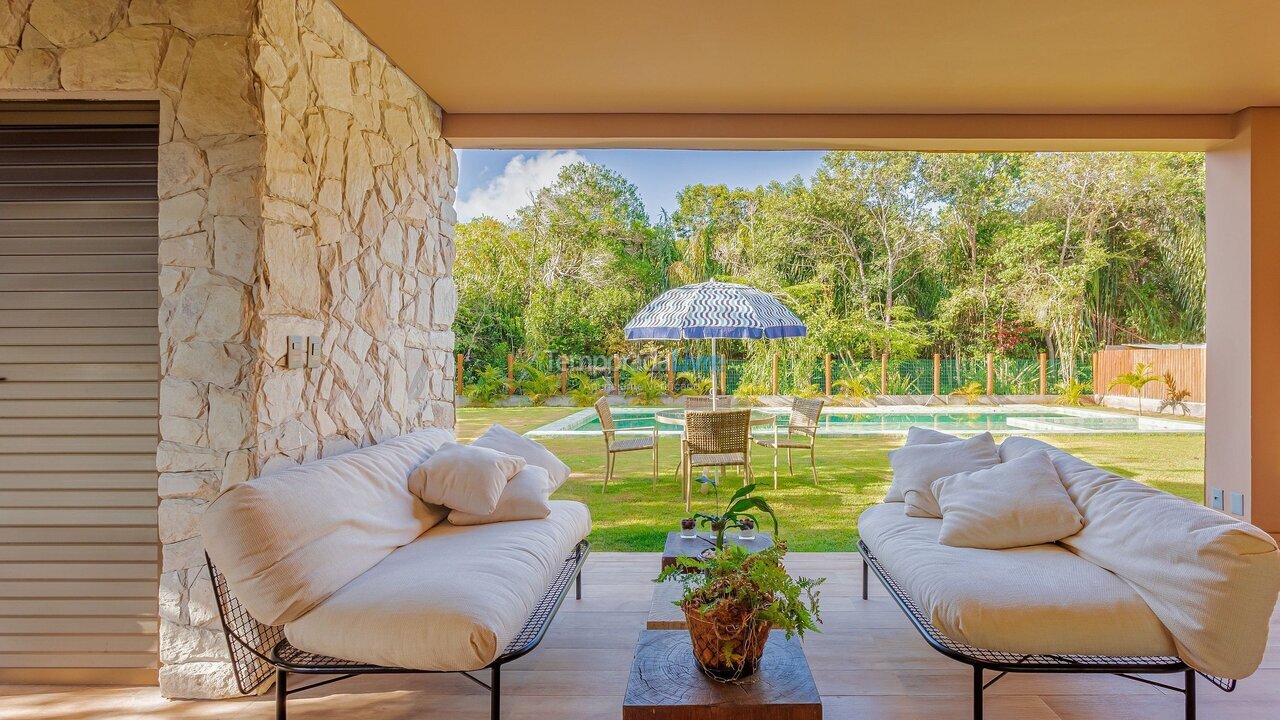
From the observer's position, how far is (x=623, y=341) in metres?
11.7

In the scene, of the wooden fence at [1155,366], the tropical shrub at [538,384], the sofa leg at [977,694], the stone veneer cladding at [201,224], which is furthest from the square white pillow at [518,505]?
the wooden fence at [1155,366]

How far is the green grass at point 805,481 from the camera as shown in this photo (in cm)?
489

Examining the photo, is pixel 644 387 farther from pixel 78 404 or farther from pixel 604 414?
pixel 78 404

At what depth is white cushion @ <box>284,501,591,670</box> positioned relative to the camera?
1.86 metres

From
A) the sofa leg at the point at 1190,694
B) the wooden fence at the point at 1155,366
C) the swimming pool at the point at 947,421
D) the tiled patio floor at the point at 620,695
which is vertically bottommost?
the tiled patio floor at the point at 620,695

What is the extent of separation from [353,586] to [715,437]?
3.52 metres

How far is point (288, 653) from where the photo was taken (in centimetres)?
197

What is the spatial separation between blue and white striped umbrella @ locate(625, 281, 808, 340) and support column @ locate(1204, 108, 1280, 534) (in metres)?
2.77

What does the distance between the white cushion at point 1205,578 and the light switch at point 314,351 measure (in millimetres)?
2995

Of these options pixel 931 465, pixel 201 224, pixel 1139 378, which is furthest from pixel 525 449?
pixel 1139 378

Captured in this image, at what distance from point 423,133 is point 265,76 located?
53.9 inches

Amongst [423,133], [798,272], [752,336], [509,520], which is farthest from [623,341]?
[509,520]

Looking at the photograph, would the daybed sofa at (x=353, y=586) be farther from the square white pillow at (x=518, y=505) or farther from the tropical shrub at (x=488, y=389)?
the tropical shrub at (x=488, y=389)

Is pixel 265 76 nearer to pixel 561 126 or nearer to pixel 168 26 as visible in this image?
pixel 168 26
